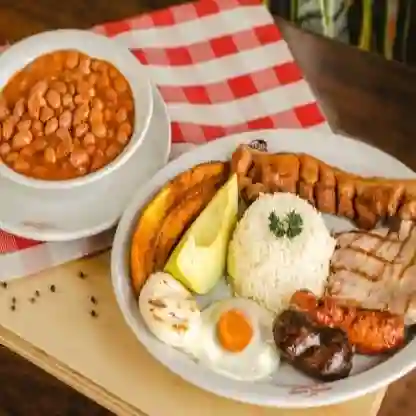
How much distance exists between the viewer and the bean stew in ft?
3.35

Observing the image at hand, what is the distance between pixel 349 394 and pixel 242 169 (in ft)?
0.84

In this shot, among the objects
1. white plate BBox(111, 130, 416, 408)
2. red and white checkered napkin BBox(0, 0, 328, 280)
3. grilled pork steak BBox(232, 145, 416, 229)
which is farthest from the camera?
red and white checkered napkin BBox(0, 0, 328, 280)

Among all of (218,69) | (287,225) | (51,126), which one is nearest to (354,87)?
(218,69)

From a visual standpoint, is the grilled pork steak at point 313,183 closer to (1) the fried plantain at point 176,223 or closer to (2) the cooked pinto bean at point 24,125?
(1) the fried plantain at point 176,223

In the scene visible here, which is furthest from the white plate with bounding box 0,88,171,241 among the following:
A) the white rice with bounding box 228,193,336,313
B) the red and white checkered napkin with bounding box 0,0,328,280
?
the white rice with bounding box 228,193,336,313

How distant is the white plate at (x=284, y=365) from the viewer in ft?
2.90

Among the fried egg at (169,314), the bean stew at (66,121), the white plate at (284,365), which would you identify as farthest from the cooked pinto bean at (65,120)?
the fried egg at (169,314)

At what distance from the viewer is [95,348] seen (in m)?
0.98

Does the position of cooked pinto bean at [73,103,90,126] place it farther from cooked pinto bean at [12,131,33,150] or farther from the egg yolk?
the egg yolk

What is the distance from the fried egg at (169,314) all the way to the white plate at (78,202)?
128 mm

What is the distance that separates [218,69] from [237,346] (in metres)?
0.41

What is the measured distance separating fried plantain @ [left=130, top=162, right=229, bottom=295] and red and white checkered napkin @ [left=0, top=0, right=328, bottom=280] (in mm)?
107

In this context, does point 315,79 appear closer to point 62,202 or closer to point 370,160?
point 370,160

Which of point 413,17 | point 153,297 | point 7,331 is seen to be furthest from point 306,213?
point 413,17
